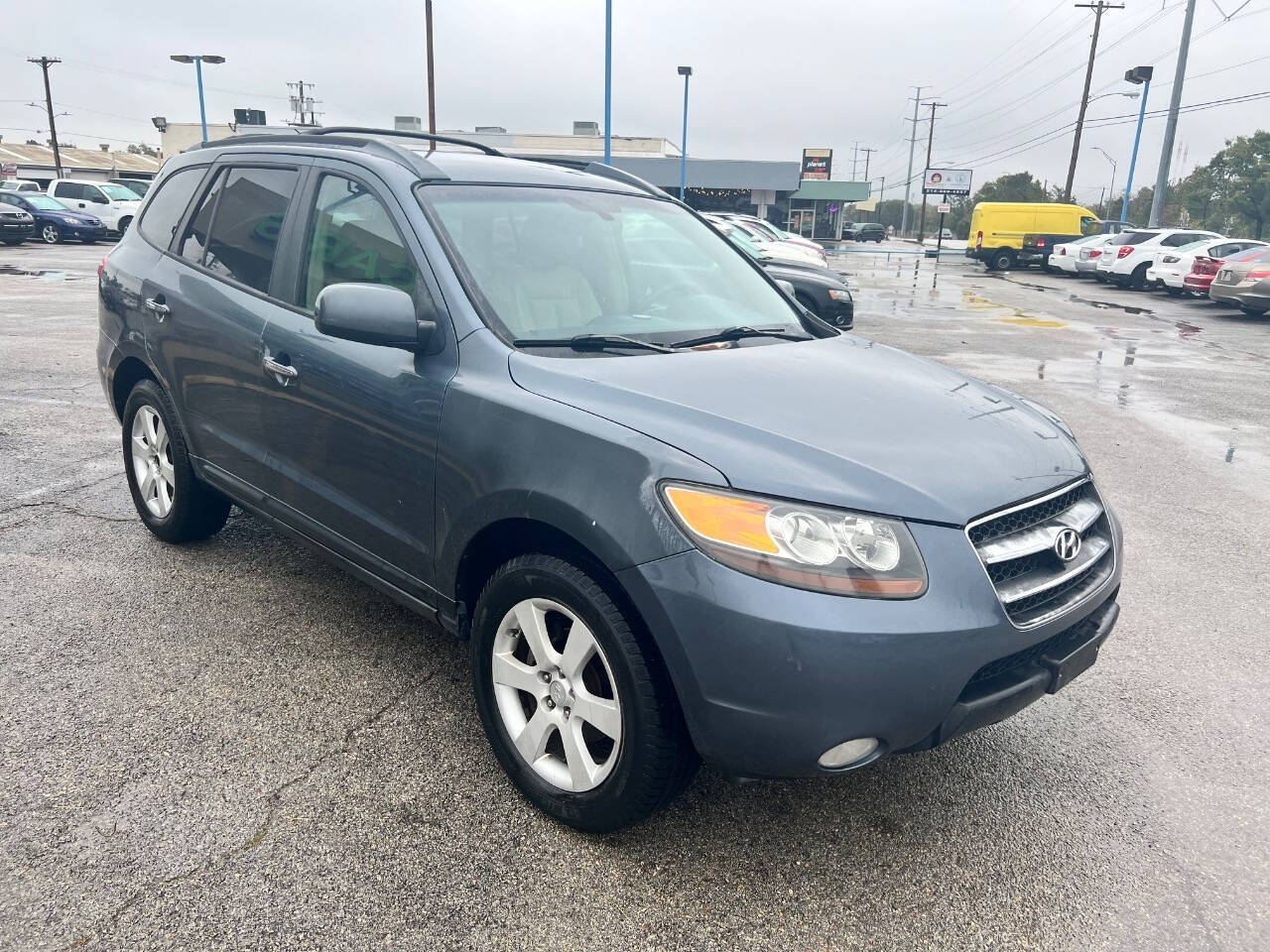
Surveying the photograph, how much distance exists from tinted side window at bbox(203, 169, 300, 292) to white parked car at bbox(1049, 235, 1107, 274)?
2912cm

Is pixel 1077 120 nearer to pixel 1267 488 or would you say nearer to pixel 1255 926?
pixel 1267 488

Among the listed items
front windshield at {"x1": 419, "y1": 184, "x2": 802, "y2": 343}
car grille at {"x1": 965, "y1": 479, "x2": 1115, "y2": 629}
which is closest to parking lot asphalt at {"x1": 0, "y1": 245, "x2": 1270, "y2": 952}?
car grille at {"x1": 965, "y1": 479, "x2": 1115, "y2": 629}

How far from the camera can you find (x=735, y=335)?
324cm

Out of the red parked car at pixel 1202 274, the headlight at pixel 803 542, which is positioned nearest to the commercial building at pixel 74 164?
the red parked car at pixel 1202 274

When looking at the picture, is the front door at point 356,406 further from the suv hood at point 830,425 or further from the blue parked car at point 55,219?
the blue parked car at point 55,219

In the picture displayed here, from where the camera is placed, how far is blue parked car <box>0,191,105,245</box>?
2694 cm

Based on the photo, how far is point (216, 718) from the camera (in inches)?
120

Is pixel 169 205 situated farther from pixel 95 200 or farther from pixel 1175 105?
pixel 1175 105

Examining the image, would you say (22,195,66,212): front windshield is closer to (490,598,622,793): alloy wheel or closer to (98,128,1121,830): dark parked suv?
(98,128,1121,830): dark parked suv

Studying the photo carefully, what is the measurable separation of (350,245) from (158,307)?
139 centimetres

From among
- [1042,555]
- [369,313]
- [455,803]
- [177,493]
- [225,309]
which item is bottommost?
[455,803]

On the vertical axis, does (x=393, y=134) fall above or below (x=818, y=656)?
above

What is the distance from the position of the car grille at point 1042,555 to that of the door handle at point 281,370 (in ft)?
7.48

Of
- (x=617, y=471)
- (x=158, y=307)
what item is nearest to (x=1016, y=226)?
(x=158, y=307)
